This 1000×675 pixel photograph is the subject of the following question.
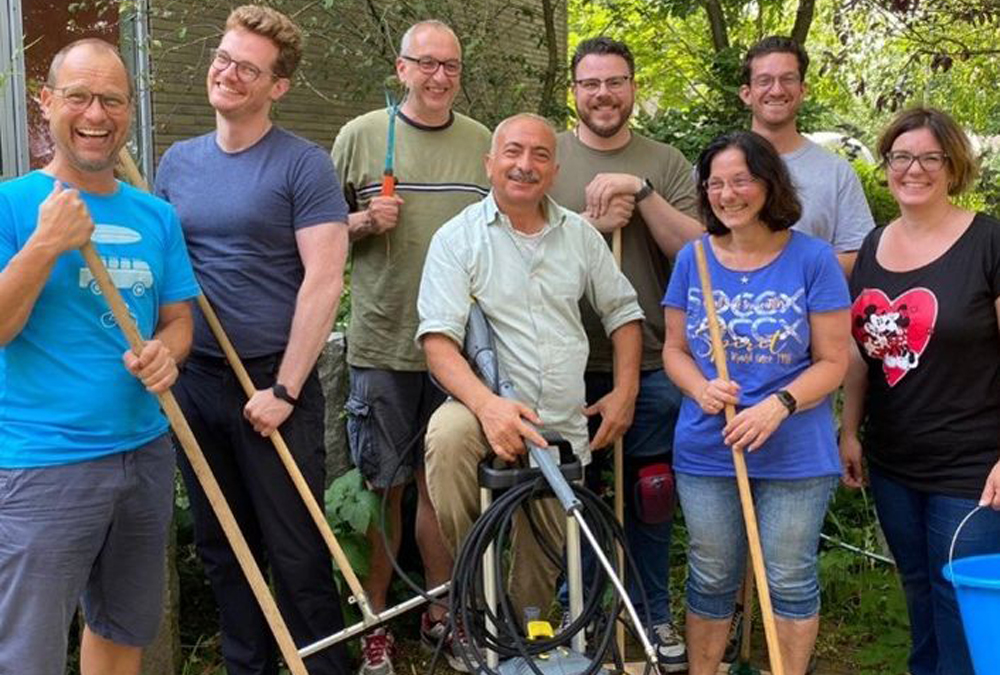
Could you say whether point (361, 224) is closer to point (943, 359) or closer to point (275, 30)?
point (275, 30)

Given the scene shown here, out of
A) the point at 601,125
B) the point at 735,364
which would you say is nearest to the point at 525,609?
the point at 735,364

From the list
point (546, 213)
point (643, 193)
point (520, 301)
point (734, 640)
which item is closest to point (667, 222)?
point (643, 193)

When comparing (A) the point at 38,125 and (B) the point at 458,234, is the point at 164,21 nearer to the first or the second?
(A) the point at 38,125

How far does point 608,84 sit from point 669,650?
A: 6.75 feet

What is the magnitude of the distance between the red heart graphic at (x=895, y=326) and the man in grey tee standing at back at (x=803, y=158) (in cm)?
36

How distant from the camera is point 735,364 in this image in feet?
10.3

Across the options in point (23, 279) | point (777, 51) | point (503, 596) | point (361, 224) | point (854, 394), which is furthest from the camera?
point (777, 51)

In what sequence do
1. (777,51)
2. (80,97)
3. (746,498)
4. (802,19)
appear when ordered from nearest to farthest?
(80,97), (746,498), (777,51), (802,19)

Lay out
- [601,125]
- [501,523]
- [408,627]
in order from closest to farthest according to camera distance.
→ 1. [501,523]
2. [601,125]
3. [408,627]

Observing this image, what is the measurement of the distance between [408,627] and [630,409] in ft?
4.78

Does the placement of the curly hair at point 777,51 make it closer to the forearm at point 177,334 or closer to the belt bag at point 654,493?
the belt bag at point 654,493

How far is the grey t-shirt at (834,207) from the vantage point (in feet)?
12.1

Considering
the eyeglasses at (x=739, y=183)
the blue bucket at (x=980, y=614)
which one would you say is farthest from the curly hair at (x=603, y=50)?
the blue bucket at (x=980, y=614)

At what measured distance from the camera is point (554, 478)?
2.74 metres
